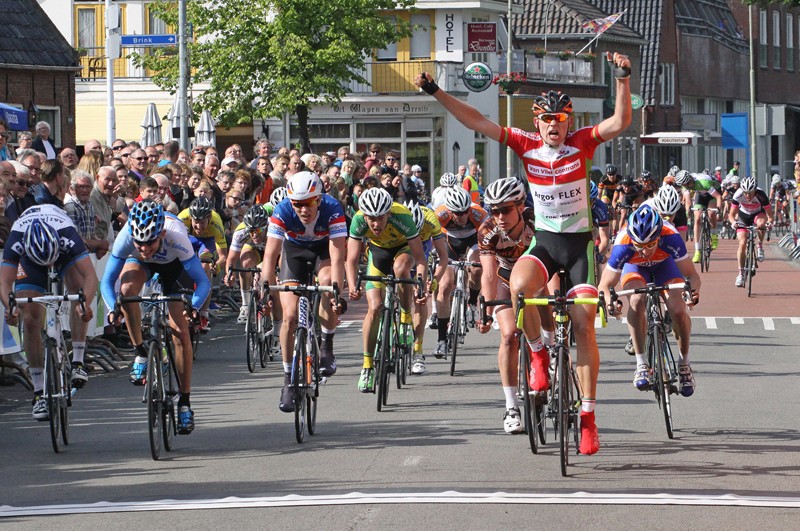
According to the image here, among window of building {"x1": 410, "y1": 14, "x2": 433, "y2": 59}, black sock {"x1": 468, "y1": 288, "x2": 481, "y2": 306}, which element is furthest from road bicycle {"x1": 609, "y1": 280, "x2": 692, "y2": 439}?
window of building {"x1": 410, "y1": 14, "x2": 433, "y2": 59}

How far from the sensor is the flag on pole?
204 ft

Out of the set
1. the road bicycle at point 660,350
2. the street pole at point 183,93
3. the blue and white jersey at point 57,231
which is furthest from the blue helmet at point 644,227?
the street pole at point 183,93

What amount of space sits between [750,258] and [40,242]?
1637 cm

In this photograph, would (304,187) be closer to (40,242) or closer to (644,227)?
(40,242)

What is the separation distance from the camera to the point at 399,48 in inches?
2301

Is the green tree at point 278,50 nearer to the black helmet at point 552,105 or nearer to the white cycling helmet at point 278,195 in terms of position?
the white cycling helmet at point 278,195

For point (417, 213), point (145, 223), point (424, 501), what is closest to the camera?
point (424, 501)

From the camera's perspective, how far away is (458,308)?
1675cm

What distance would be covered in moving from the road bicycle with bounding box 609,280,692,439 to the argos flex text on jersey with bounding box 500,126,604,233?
99 cm

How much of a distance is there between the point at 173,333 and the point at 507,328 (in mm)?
2386

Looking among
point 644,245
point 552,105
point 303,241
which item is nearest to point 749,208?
point 644,245

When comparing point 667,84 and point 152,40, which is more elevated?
point 667,84

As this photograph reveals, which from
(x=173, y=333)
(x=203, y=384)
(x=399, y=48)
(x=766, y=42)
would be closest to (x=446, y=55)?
(x=399, y=48)

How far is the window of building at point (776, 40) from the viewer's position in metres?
83.5
